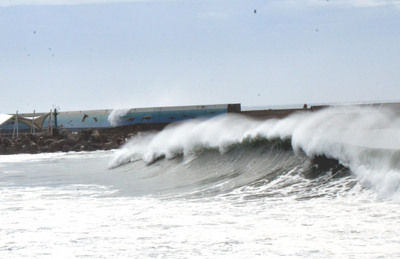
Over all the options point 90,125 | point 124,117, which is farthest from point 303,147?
point 90,125

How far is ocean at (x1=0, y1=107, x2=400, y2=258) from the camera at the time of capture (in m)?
7.33

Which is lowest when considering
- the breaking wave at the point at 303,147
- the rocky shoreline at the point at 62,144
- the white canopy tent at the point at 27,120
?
the rocky shoreline at the point at 62,144

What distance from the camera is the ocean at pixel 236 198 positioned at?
7.33m

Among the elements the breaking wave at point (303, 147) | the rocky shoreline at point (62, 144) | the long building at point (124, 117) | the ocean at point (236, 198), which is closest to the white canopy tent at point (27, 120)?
the long building at point (124, 117)

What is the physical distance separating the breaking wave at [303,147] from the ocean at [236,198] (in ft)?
0.12

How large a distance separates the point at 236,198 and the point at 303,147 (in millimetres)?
3877

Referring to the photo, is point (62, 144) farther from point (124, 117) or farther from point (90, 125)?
point (90, 125)

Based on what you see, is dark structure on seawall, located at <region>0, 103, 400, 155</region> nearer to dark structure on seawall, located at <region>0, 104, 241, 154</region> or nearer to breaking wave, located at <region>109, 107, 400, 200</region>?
dark structure on seawall, located at <region>0, 104, 241, 154</region>

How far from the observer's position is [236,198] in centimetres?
1152

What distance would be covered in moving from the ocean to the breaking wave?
4 centimetres

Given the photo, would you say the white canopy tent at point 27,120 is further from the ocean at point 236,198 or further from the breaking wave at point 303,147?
the ocean at point 236,198

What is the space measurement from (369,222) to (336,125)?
7184 millimetres

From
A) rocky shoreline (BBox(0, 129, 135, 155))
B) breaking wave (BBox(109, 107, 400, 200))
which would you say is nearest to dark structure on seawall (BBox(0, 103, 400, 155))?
rocky shoreline (BBox(0, 129, 135, 155))

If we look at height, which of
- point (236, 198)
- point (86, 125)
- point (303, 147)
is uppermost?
point (303, 147)
